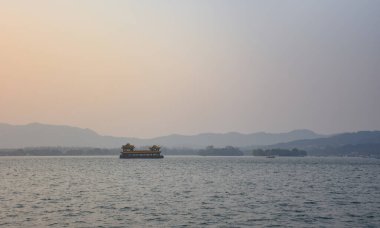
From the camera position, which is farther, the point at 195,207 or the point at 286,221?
the point at 195,207

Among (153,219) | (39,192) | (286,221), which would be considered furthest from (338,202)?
(39,192)

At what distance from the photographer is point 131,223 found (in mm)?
45281

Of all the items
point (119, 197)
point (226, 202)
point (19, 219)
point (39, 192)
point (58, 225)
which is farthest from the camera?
point (39, 192)

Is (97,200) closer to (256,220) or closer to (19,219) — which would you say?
(19,219)

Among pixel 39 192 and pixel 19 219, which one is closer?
pixel 19 219

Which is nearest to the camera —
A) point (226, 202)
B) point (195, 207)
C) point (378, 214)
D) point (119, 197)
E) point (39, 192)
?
point (378, 214)

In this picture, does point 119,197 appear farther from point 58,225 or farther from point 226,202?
point 58,225

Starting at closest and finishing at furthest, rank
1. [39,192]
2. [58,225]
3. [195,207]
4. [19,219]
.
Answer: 1. [58,225]
2. [19,219]
3. [195,207]
4. [39,192]

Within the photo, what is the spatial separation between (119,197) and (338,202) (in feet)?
112

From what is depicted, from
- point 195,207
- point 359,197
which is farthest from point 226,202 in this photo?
point 359,197

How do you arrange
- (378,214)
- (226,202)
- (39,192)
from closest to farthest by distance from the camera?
1. (378,214)
2. (226,202)
3. (39,192)

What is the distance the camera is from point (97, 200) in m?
65.2

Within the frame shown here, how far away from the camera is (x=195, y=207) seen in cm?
5781

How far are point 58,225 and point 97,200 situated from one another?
21.5m
